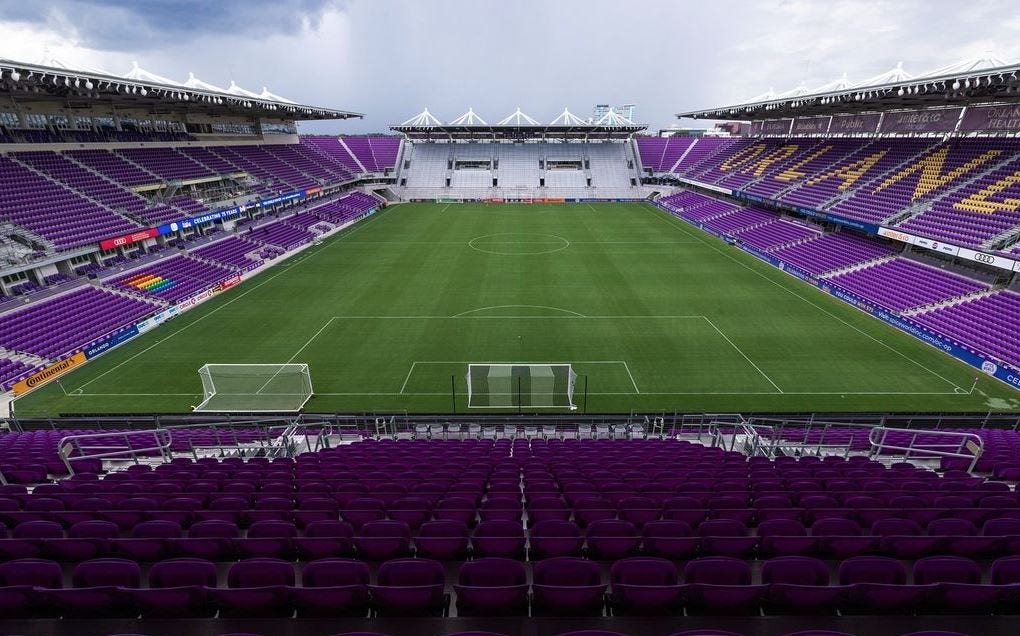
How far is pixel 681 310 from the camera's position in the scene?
3030cm

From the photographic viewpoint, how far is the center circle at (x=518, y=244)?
45.3 metres

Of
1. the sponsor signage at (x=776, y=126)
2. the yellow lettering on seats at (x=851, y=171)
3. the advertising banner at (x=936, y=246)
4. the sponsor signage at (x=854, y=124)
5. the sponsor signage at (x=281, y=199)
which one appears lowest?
the advertising banner at (x=936, y=246)


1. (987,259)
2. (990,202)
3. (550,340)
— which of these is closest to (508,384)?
(550,340)

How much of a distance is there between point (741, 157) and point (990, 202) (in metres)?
38.9

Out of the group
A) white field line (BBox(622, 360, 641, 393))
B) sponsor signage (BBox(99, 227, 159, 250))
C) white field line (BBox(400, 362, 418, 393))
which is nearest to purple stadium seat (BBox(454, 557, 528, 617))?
white field line (BBox(400, 362, 418, 393))

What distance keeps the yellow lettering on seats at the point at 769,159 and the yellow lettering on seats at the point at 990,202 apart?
26.6m

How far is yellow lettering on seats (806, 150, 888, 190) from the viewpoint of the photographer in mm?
42625

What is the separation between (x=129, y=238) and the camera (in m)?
32.9

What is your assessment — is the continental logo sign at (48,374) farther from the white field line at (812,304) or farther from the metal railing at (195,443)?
the white field line at (812,304)

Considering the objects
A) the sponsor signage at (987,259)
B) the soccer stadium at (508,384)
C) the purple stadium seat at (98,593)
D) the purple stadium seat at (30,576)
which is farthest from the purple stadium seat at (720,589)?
the sponsor signage at (987,259)

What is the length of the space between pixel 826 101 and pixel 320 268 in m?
46.8

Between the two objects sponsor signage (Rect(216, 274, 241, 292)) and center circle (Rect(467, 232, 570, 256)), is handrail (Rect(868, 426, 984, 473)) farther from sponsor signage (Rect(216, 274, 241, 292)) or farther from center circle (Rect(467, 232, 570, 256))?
sponsor signage (Rect(216, 274, 241, 292))

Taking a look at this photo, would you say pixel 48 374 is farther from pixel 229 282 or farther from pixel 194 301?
pixel 229 282

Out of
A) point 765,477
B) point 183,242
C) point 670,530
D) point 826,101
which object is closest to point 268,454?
point 670,530
